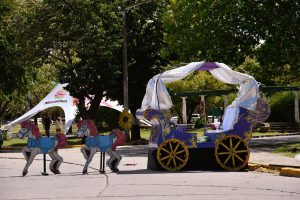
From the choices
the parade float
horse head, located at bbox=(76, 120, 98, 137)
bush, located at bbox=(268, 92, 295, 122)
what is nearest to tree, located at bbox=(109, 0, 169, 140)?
bush, located at bbox=(268, 92, 295, 122)

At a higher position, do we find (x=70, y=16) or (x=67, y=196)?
(x=70, y=16)

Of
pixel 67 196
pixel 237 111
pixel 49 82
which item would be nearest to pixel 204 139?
pixel 237 111

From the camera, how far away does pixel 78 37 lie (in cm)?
3672

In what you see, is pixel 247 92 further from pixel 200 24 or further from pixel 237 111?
pixel 200 24

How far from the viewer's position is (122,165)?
20.1m

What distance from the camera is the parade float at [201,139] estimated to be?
681 inches

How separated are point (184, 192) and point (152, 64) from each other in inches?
1003

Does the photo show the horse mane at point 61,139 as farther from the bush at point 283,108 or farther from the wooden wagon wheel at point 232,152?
the bush at point 283,108

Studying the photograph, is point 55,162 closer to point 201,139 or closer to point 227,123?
point 201,139

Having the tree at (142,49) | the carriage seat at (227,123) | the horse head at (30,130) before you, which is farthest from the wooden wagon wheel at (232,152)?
the tree at (142,49)

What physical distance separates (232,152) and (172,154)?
5.31 ft

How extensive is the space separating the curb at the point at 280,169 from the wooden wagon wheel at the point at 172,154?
1954 millimetres

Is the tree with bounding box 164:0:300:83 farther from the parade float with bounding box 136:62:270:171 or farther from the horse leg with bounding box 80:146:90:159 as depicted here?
the horse leg with bounding box 80:146:90:159

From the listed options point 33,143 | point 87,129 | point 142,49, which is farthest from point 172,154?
point 142,49
